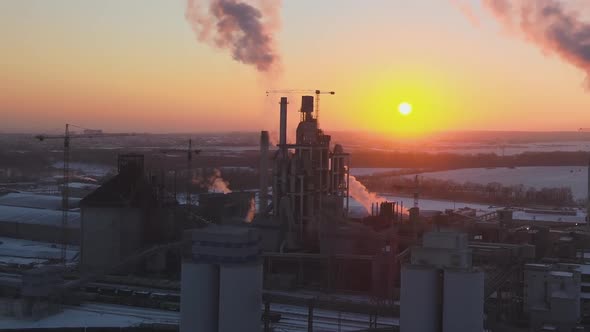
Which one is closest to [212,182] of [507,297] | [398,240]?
[398,240]

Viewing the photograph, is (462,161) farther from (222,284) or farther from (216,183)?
(222,284)

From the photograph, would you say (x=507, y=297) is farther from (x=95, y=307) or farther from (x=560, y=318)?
(x=95, y=307)

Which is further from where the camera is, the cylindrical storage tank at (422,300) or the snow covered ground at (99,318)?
the snow covered ground at (99,318)

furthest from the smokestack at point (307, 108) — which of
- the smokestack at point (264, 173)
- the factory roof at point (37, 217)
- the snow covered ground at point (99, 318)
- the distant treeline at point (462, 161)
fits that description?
the distant treeline at point (462, 161)

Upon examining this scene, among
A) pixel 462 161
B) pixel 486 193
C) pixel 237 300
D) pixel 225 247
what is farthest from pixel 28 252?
pixel 462 161

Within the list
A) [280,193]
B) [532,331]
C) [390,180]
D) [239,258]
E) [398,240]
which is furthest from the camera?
[390,180]

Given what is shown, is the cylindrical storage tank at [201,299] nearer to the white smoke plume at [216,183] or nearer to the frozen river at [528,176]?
the white smoke plume at [216,183]
